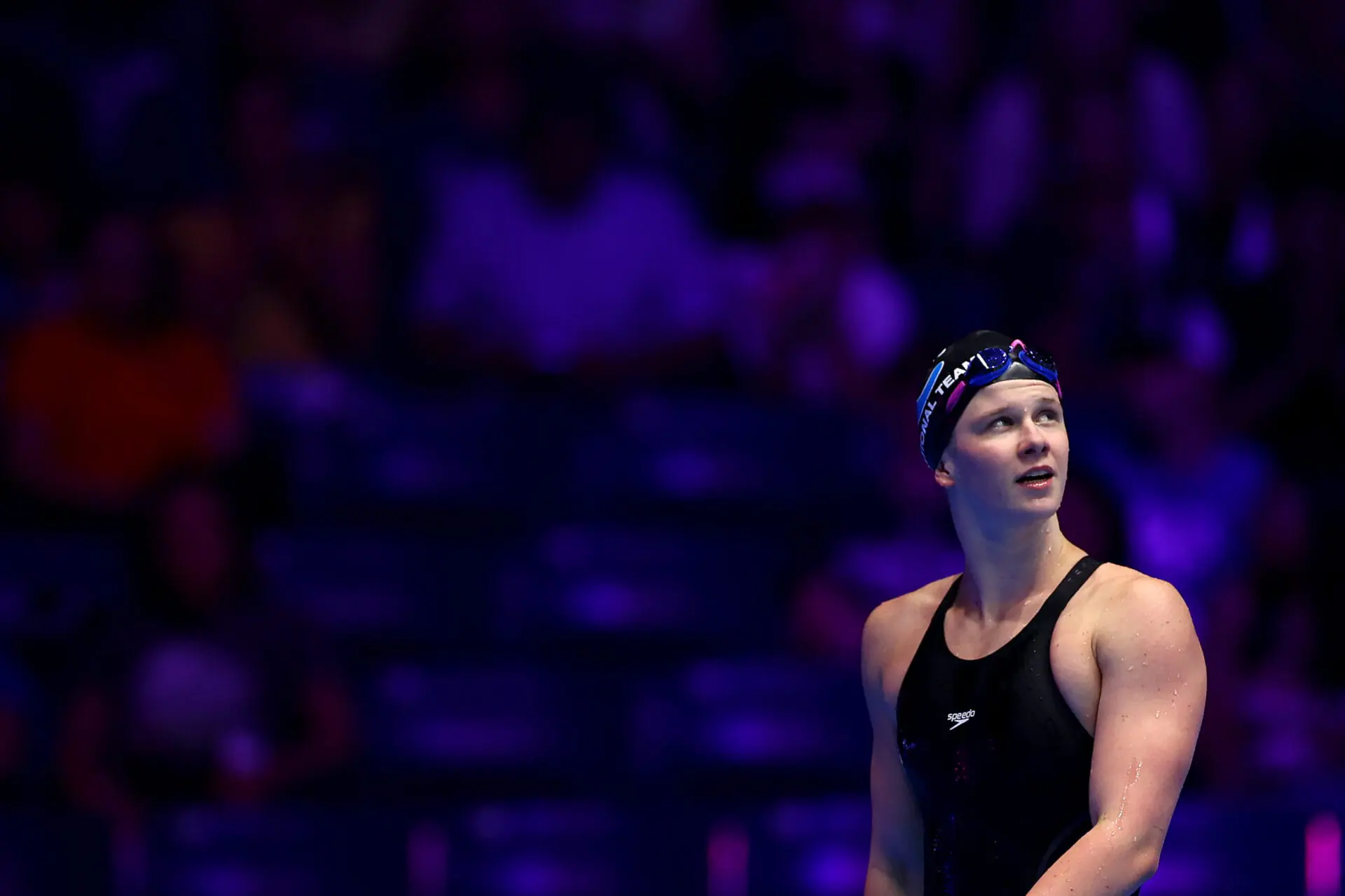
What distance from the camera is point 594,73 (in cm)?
866

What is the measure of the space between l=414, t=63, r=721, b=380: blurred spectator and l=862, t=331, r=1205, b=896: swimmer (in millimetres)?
4414

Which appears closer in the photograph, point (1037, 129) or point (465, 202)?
point (465, 202)

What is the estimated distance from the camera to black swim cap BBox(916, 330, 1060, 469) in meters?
3.49

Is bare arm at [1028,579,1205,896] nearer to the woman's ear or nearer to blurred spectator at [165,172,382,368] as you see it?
the woman's ear

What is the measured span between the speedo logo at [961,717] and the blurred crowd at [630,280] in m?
3.14

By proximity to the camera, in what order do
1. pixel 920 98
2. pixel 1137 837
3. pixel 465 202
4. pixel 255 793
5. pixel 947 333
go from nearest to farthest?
pixel 1137 837 < pixel 255 793 < pixel 465 202 < pixel 947 333 < pixel 920 98

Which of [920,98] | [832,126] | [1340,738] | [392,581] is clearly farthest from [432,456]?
[1340,738]

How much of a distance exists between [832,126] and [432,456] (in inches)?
106

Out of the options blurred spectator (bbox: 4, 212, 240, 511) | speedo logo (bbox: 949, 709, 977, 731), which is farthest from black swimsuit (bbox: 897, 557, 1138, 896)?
blurred spectator (bbox: 4, 212, 240, 511)

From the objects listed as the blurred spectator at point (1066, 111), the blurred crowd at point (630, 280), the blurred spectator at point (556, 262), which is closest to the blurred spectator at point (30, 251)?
the blurred crowd at point (630, 280)

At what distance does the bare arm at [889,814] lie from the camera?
3672 mm

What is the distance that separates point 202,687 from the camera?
6.56 m

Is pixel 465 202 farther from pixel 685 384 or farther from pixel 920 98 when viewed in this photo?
pixel 920 98

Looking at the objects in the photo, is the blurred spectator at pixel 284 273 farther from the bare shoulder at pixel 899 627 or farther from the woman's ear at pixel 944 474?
the woman's ear at pixel 944 474
